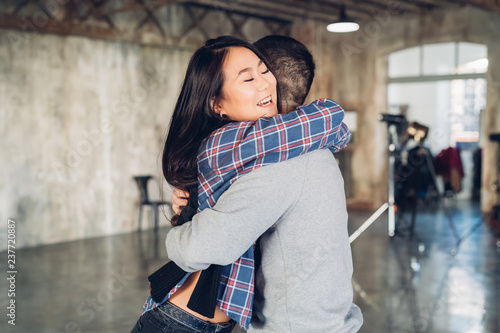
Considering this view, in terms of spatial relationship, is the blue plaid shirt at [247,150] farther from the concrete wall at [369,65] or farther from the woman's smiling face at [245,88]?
the concrete wall at [369,65]

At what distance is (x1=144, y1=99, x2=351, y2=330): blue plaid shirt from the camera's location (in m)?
1.11

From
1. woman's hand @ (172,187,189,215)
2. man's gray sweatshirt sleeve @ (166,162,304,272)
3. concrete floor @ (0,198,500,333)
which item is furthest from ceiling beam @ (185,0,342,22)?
man's gray sweatshirt sleeve @ (166,162,304,272)

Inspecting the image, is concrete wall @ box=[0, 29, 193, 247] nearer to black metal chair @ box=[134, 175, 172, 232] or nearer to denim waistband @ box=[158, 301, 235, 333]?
black metal chair @ box=[134, 175, 172, 232]

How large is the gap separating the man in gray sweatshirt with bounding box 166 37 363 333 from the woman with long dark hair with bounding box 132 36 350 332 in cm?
6

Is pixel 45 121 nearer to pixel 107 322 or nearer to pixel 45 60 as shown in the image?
pixel 45 60

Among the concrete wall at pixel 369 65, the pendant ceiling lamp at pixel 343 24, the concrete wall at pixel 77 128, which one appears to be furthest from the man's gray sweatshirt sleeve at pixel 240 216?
the concrete wall at pixel 369 65

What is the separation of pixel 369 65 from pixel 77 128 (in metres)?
5.13

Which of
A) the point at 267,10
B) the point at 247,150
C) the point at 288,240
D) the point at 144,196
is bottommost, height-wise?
the point at 144,196

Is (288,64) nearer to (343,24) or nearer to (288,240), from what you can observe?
(288,240)

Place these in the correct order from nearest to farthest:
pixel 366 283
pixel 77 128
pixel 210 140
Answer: pixel 210 140
pixel 366 283
pixel 77 128

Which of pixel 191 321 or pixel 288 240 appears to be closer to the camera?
pixel 288 240

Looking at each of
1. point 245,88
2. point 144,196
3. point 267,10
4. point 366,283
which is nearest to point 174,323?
point 245,88

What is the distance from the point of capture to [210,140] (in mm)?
1191

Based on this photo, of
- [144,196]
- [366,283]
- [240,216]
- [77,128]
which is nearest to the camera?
[240,216]
